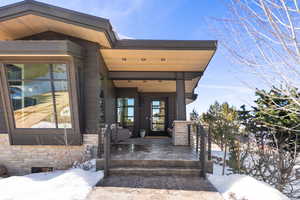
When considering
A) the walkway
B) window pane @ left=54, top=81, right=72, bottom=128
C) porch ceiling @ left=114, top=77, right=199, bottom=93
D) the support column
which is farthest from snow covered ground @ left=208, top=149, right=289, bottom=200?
porch ceiling @ left=114, top=77, right=199, bottom=93

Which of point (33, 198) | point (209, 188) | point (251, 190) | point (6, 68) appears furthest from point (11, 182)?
point (251, 190)

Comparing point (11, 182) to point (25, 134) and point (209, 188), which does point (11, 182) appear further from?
point (209, 188)

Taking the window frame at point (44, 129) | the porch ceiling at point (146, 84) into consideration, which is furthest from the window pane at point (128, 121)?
the window frame at point (44, 129)

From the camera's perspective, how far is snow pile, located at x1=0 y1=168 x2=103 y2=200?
2.96 meters

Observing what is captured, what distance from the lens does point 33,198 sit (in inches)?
114

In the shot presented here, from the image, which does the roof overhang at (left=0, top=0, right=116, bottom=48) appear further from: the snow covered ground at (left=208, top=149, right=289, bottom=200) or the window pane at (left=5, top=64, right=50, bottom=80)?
the snow covered ground at (left=208, top=149, right=289, bottom=200)

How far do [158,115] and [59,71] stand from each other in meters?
6.89

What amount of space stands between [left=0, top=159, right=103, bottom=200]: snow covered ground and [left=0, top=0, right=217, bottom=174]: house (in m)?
1.00

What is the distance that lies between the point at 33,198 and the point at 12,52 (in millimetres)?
3761

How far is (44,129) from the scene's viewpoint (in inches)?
203

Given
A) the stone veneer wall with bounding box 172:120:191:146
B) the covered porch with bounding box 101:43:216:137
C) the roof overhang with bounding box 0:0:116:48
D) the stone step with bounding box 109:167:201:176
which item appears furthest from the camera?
the stone veneer wall with bounding box 172:120:191:146

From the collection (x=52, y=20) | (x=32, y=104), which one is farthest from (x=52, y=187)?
(x=52, y=20)

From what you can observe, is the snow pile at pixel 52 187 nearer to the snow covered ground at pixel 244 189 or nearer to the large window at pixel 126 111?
the snow covered ground at pixel 244 189

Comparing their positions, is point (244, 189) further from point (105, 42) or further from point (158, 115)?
point (158, 115)
